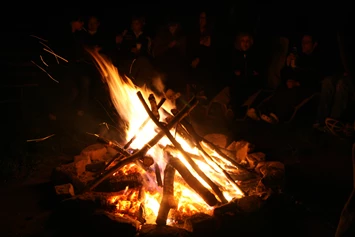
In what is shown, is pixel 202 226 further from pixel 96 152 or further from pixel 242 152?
pixel 96 152

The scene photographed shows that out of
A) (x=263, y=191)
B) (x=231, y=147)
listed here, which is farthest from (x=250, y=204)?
(x=231, y=147)

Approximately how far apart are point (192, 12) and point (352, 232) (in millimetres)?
8157

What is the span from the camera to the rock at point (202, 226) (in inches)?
122

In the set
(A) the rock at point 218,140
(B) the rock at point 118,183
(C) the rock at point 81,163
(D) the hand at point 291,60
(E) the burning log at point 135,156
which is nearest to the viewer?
(E) the burning log at point 135,156

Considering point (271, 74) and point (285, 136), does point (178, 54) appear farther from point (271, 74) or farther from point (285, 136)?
point (285, 136)

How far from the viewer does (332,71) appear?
618 centimetres

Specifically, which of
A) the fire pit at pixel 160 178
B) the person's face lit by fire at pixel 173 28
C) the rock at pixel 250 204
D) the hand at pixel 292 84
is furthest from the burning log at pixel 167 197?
the person's face lit by fire at pixel 173 28

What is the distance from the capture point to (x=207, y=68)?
6.74m

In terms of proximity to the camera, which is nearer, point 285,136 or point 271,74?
point 285,136

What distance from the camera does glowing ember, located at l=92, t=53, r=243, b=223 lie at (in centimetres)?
365

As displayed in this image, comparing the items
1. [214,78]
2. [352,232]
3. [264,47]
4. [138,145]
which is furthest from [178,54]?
[352,232]

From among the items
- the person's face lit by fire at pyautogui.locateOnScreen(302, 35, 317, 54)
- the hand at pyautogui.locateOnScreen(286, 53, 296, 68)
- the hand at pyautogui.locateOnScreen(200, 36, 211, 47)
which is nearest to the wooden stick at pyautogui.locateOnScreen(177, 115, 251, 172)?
the hand at pyautogui.locateOnScreen(200, 36, 211, 47)

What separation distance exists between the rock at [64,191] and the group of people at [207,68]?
8.70ft

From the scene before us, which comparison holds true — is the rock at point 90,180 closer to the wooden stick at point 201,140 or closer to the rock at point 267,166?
the wooden stick at point 201,140
